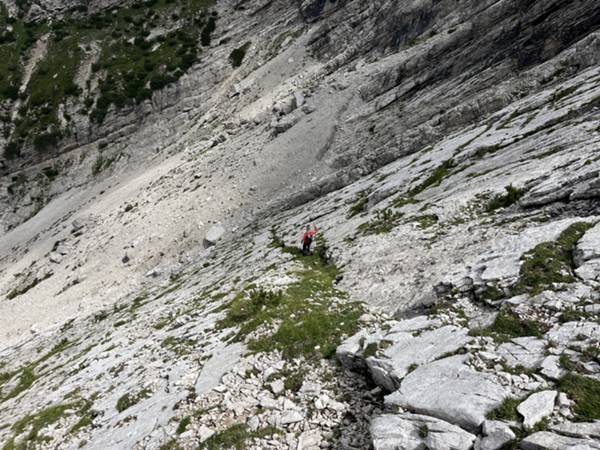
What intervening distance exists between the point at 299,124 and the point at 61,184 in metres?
53.7

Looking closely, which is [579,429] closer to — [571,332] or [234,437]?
[571,332]

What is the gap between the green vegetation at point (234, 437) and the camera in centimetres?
888

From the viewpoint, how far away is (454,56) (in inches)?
1478

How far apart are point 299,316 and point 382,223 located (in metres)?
9.38

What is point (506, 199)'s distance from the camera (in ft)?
56.1

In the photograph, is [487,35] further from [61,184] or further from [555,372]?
[61,184]

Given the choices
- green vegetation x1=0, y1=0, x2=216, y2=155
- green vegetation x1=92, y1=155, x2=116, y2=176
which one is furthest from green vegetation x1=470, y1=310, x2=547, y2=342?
green vegetation x1=0, y1=0, x2=216, y2=155

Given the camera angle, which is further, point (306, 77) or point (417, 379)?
point (306, 77)

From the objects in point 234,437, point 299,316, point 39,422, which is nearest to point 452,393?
point 234,437

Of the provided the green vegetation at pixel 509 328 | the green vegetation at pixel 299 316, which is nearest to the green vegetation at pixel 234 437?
the green vegetation at pixel 299 316

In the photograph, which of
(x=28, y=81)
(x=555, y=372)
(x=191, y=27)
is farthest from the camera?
(x=191, y=27)

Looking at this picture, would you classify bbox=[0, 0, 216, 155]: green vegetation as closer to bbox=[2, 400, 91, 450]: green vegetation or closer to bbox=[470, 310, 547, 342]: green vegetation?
bbox=[2, 400, 91, 450]: green vegetation

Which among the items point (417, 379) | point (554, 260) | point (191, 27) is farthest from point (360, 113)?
point (191, 27)

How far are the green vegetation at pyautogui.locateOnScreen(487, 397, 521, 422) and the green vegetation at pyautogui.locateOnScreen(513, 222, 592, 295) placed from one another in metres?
4.20
